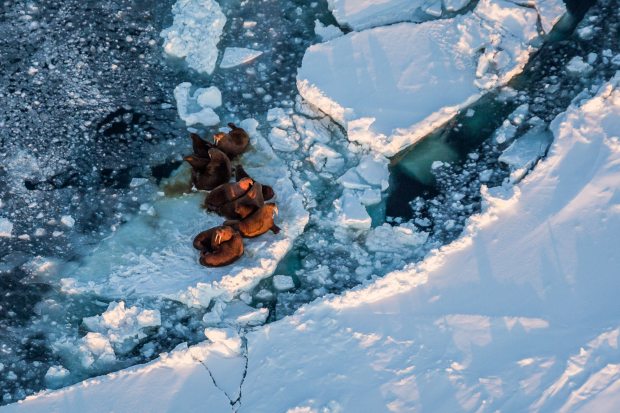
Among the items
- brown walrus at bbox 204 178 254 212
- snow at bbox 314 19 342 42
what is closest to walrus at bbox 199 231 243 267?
brown walrus at bbox 204 178 254 212

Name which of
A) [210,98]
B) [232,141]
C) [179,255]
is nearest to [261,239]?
[179,255]

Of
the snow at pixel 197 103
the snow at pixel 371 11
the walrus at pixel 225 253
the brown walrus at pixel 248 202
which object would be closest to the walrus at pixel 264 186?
the brown walrus at pixel 248 202

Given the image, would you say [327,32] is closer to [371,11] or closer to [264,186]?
[371,11]

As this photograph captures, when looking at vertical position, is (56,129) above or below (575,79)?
below

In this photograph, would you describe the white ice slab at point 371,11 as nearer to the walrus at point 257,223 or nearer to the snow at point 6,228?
the walrus at point 257,223

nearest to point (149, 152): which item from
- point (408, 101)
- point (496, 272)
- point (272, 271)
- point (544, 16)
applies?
point (272, 271)

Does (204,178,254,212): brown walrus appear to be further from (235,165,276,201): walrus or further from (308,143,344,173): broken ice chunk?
(308,143,344,173): broken ice chunk

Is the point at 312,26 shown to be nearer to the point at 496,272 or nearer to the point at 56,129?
the point at 56,129
